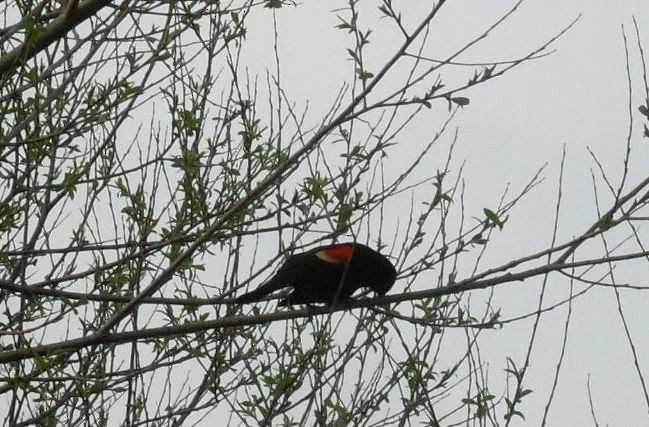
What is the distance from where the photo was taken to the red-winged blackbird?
17.4 feet

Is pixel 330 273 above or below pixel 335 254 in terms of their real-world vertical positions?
below

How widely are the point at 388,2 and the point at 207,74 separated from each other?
1.78 m

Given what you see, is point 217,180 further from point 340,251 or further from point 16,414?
point 16,414

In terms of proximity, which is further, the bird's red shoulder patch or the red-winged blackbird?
the bird's red shoulder patch

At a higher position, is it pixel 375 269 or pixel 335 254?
pixel 335 254

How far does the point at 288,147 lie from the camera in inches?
212

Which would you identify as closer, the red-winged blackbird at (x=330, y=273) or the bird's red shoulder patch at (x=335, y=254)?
the red-winged blackbird at (x=330, y=273)

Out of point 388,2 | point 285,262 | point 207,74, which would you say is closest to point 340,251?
point 285,262

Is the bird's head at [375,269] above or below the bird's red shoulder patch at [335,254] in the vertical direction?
below

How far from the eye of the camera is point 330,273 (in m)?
5.38

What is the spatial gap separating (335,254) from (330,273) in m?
0.13

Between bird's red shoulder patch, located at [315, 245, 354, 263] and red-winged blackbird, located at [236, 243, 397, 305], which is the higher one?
bird's red shoulder patch, located at [315, 245, 354, 263]

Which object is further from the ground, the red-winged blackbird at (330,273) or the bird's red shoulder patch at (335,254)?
the bird's red shoulder patch at (335,254)

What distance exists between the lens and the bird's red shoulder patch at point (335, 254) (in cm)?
542
